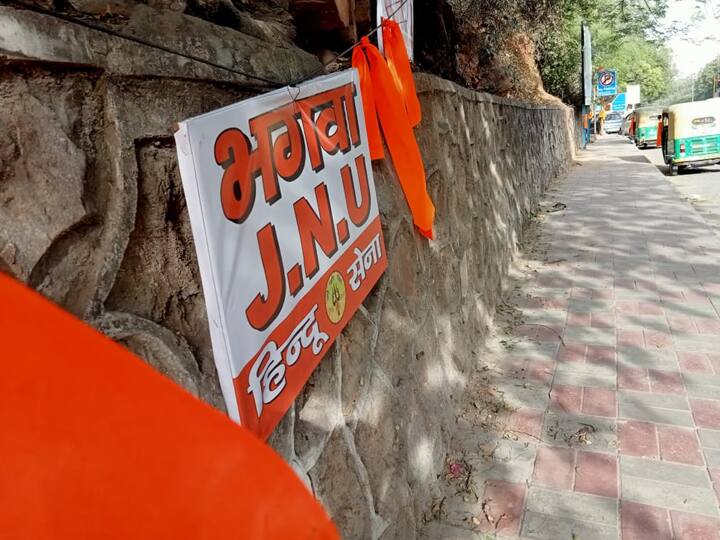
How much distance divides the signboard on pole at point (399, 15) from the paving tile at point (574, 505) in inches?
84.7

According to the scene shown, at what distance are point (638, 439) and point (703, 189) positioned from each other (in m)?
10.1

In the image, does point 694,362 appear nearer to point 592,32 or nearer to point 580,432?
point 580,432

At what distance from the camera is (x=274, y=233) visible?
1380mm

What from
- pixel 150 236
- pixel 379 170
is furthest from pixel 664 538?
pixel 150 236

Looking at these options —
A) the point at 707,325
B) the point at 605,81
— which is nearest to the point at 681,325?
the point at 707,325

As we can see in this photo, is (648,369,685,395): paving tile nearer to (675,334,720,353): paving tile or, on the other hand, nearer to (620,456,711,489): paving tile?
(675,334,720,353): paving tile

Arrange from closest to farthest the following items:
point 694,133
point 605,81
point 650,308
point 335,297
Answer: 1. point 335,297
2. point 650,308
3. point 694,133
4. point 605,81

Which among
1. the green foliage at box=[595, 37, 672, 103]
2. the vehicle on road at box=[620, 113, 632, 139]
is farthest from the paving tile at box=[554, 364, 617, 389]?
the green foliage at box=[595, 37, 672, 103]

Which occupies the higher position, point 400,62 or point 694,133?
point 400,62

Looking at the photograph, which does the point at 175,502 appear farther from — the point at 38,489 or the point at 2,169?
the point at 2,169

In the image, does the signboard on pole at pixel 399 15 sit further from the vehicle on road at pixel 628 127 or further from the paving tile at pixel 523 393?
the vehicle on road at pixel 628 127

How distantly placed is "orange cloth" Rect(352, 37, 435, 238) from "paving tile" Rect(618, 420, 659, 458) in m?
1.53

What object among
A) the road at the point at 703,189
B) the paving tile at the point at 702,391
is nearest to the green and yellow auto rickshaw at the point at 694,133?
the road at the point at 703,189

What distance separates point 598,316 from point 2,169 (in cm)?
430
